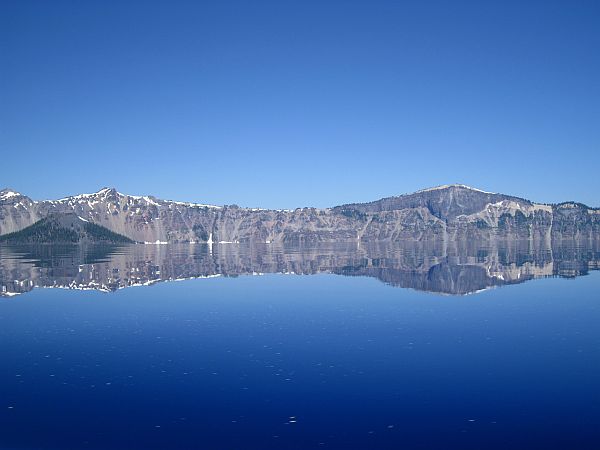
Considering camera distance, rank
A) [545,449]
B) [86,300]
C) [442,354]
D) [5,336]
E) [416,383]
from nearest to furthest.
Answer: [545,449] → [416,383] → [442,354] → [5,336] → [86,300]

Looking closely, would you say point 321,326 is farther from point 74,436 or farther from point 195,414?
point 74,436

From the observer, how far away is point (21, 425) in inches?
992

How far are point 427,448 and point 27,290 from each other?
237ft

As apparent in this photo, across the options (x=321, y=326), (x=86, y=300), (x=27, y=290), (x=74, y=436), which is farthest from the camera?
(x=27, y=290)

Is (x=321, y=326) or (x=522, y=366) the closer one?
(x=522, y=366)

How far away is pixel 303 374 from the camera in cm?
3278

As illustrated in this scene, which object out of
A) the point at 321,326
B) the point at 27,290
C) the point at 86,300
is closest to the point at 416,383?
the point at 321,326

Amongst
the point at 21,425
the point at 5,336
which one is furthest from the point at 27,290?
the point at 21,425

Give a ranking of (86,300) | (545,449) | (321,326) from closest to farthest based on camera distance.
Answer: (545,449) < (321,326) < (86,300)

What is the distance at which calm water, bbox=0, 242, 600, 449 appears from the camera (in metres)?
24.1

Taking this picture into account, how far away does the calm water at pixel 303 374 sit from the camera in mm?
24094

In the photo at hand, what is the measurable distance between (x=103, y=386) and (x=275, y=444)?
13208mm

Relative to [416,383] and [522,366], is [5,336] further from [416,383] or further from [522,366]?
[522,366]

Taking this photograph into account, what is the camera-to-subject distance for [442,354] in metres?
37.1
